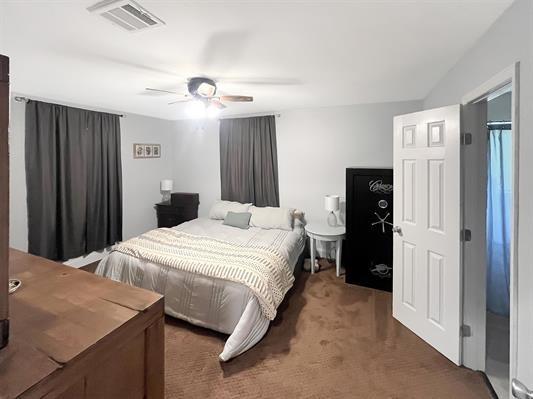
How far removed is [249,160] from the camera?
4453 millimetres

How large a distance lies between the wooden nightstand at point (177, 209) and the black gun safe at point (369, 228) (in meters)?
2.77

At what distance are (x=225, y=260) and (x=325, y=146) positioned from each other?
2337 millimetres

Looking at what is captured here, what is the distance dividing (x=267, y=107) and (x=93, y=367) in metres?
3.83

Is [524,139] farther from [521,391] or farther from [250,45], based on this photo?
[250,45]

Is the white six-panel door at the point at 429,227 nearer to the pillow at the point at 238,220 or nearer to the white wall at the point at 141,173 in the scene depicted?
the pillow at the point at 238,220

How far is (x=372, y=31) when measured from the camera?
166 centimetres

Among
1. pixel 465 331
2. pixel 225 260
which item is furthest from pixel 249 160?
pixel 465 331

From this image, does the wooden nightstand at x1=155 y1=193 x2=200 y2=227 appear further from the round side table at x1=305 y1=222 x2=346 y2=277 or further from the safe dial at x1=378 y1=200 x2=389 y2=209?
the safe dial at x1=378 y1=200 x2=389 y2=209

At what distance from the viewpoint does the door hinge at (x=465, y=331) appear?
80.5 inches

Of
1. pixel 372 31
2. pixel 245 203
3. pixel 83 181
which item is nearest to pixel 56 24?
pixel 372 31

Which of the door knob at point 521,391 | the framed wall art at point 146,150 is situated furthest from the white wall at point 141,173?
the door knob at point 521,391

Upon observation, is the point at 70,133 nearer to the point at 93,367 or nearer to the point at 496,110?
the point at 93,367

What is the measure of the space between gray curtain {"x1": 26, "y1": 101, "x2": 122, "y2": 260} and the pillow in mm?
1785

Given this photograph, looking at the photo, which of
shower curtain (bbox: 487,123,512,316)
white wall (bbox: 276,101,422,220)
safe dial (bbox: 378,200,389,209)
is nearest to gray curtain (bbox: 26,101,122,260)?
white wall (bbox: 276,101,422,220)
